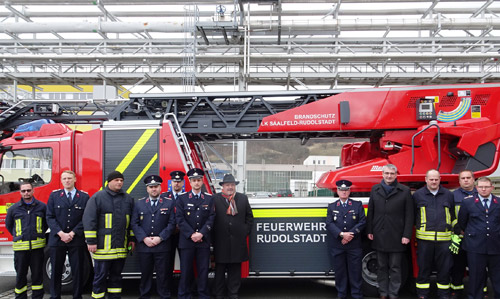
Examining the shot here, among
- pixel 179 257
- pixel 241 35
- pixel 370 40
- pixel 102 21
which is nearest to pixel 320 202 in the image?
pixel 179 257

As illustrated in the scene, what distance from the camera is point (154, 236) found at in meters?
5.37

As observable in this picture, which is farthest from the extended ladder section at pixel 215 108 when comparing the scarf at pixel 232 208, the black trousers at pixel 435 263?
the black trousers at pixel 435 263

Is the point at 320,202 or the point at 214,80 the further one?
the point at 214,80

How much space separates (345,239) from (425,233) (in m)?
1.08

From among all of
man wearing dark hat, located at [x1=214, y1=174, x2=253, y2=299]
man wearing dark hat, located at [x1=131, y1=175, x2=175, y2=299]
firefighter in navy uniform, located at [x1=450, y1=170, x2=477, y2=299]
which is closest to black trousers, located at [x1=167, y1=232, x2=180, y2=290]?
man wearing dark hat, located at [x1=131, y1=175, x2=175, y2=299]

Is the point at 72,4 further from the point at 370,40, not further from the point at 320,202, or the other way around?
the point at 320,202

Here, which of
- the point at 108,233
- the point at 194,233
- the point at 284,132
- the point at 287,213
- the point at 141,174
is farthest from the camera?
the point at 284,132

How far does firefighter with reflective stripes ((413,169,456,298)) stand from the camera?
17.3ft

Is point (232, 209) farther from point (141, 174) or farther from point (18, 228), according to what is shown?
point (18, 228)

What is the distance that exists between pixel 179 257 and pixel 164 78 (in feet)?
31.8

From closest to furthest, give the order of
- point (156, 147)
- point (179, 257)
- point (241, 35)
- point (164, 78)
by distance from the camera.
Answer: point (179, 257)
point (156, 147)
point (241, 35)
point (164, 78)

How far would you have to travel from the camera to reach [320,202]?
5898 millimetres

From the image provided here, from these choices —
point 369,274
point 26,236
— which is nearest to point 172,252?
point 26,236

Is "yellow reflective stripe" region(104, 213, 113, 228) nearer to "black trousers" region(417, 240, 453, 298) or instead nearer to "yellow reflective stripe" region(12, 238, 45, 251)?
"yellow reflective stripe" region(12, 238, 45, 251)
